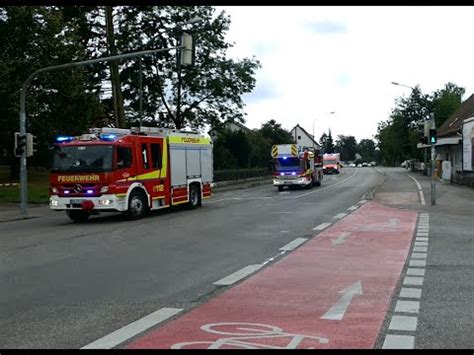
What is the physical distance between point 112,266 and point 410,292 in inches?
193

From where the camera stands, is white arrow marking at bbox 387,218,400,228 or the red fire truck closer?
white arrow marking at bbox 387,218,400,228

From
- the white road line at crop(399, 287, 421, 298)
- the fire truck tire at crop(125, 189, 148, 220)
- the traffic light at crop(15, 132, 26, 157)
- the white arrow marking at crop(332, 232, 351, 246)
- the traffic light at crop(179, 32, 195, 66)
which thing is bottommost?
the white arrow marking at crop(332, 232, 351, 246)

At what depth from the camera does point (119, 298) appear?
736cm

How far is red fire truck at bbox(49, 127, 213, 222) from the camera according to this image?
17.8 metres

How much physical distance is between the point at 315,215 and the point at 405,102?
62663mm

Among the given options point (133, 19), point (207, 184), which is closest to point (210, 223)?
point (207, 184)

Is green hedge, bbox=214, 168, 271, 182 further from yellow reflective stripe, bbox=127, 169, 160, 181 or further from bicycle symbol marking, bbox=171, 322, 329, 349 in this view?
bicycle symbol marking, bbox=171, 322, 329, 349

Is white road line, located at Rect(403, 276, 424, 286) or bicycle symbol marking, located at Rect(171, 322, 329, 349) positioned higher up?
bicycle symbol marking, located at Rect(171, 322, 329, 349)

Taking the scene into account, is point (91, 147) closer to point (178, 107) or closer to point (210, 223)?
point (210, 223)

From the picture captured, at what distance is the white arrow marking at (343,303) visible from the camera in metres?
6.42

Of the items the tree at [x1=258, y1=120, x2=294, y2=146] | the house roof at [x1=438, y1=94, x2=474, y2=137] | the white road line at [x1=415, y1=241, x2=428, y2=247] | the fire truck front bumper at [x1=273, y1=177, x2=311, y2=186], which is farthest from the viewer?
the tree at [x1=258, y1=120, x2=294, y2=146]

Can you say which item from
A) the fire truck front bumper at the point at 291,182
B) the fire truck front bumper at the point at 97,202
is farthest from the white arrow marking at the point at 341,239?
the fire truck front bumper at the point at 291,182

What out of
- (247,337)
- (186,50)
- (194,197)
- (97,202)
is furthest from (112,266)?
(194,197)

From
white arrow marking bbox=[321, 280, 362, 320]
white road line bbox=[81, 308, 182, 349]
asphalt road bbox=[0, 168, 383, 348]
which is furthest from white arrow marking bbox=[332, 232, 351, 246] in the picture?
white road line bbox=[81, 308, 182, 349]
